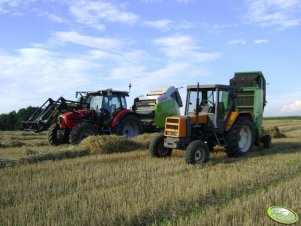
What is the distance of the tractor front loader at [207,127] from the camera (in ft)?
32.8

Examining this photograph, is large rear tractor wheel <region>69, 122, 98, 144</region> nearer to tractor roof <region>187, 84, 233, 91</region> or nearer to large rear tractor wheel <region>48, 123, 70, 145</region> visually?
large rear tractor wheel <region>48, 123, 70, 145</region>

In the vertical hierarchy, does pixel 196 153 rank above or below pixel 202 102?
below

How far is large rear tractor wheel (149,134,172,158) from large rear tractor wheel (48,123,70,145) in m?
4.14

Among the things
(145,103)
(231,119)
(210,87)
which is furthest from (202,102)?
(145,103)

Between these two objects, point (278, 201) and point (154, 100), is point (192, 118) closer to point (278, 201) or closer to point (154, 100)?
point (278, 201)

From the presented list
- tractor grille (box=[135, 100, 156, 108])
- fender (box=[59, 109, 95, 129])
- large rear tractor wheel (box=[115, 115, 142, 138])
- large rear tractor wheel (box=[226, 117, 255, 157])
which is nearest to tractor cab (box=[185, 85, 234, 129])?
large rear tractor wheel (box=[226, 117, 255, 157])

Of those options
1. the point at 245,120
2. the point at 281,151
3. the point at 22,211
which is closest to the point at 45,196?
the point at 22,211

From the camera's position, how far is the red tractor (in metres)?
13.6

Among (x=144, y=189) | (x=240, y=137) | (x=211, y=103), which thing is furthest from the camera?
(x=240, y=137)

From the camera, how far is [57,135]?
13.9m

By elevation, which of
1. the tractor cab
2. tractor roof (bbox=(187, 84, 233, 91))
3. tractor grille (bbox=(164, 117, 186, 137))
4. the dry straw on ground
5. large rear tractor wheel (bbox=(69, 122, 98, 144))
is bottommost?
the dry straw on ground

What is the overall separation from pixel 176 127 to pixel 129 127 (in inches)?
203

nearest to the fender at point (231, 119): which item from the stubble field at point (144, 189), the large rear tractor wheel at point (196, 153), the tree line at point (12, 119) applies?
the stubble field at point (144, 189)

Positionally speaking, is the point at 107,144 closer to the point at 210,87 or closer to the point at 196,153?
the point at 196,153
